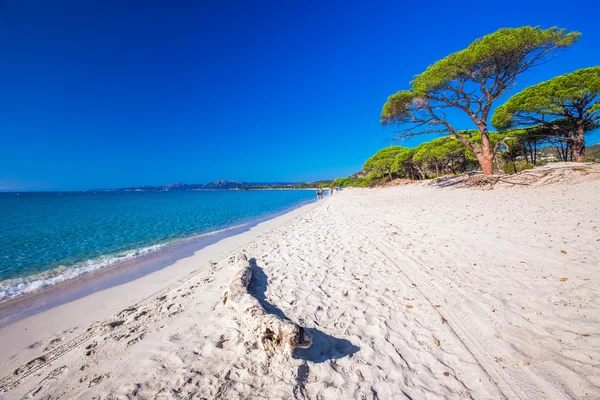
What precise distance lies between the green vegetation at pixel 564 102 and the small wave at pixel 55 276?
25351 mm

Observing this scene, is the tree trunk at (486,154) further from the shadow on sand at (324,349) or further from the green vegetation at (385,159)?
the green vegetation at (385,159)

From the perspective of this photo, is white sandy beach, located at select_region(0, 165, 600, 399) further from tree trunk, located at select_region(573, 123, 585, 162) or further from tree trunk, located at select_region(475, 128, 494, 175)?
tree trunk, located at select_region(573, 123, 585, 162)

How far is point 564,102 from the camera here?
1541cm

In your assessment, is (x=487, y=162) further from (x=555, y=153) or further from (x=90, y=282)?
(x=555, y=153)

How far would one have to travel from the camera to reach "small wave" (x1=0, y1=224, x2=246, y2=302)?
636 centimetres

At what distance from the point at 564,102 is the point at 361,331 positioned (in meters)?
22.5

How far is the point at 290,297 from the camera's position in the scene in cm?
426

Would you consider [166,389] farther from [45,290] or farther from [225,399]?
[45,290]

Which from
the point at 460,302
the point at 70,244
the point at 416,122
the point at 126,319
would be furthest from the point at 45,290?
the point at 416,122

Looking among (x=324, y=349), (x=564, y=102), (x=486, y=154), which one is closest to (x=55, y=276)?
(x=324, y=349)

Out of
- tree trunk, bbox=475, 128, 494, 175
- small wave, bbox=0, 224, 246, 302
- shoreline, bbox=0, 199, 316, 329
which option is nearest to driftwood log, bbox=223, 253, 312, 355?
shoreline, bbox=0, 199, 316, 329

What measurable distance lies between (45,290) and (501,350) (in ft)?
33.4

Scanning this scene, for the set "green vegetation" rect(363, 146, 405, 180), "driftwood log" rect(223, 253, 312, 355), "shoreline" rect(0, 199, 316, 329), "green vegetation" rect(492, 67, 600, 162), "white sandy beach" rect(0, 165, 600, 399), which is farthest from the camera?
"green vegetation" rect(363, 146, 405, 180)

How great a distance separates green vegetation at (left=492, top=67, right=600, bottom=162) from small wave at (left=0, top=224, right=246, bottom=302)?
83.2ft
